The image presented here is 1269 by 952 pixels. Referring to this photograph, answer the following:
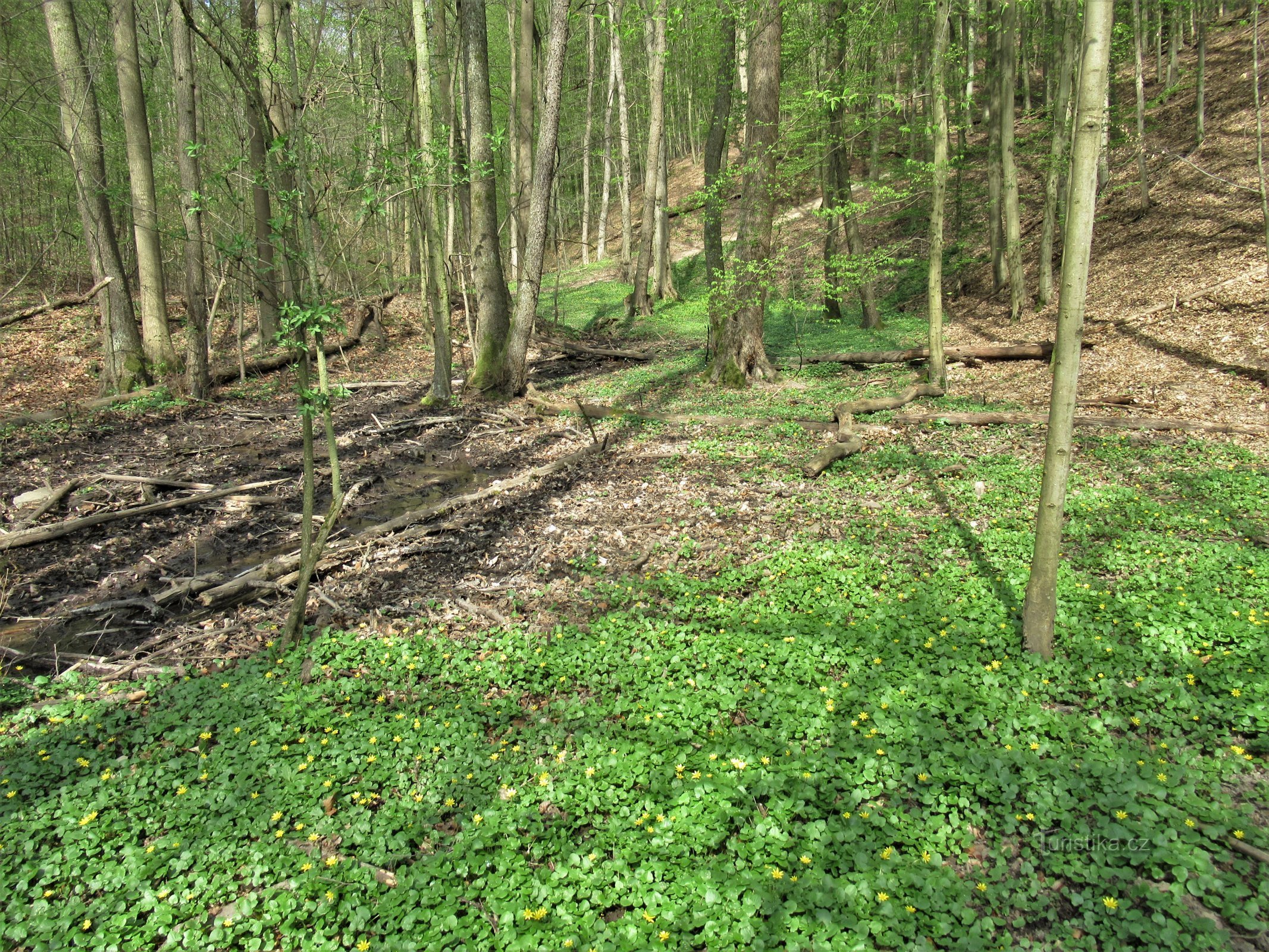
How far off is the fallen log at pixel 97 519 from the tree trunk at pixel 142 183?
22.8 feet

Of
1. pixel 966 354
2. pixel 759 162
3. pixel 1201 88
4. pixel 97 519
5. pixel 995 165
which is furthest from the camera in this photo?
pixel 1201 88

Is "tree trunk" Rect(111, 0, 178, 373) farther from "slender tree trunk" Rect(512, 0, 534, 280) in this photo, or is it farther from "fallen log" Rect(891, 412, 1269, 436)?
"fallen log" Rect(891, 412, 1269, 436)

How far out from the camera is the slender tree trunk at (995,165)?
56.4 ft

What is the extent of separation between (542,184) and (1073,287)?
10.5m

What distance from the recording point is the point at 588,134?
28.8 metres

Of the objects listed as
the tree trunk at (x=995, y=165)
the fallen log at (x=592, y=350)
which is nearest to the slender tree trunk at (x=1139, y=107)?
the tree trunk at (x=995, y=165)

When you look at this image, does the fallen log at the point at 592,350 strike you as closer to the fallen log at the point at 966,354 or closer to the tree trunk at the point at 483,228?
the tree trunk at the point at 483,228

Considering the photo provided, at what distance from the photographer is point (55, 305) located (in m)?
17.2

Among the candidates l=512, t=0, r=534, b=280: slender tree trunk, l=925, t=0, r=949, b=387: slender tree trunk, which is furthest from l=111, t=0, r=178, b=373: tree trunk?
l=925, t=0, r=949, b=387: slender tree trunk

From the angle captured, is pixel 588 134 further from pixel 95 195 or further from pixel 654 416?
pixel 654 416

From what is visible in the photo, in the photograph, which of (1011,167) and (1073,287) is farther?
(1011,167)

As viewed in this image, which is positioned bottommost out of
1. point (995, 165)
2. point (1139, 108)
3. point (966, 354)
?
point (966, 354)

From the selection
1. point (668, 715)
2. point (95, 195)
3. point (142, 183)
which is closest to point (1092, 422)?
point (668, 715)

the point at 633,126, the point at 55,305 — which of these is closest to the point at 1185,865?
the point at 55,305
